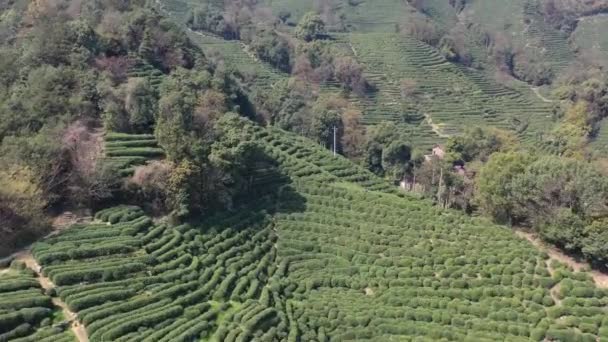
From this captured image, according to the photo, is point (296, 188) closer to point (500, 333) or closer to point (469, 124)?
point (500, 333)

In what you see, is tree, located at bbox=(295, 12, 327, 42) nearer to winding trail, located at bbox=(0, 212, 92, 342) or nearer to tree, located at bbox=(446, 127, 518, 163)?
tree, located at bbox=(446, 127, 518, 163)

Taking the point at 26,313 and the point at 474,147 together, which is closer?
the point at 26,313

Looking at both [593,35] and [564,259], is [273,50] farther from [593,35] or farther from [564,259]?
[593,35]

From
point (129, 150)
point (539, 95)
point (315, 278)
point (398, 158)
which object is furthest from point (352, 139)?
point (539, 95)

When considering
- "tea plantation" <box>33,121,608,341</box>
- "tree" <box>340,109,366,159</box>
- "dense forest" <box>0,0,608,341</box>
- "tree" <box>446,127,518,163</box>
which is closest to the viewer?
"tea plantation" <box>33,121,608,341</box>

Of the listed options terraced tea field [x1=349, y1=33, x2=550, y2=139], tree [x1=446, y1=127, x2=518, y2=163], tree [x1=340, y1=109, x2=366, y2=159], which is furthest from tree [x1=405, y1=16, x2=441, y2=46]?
tree [x1=446, y1=127, x2=518, y2=163]
